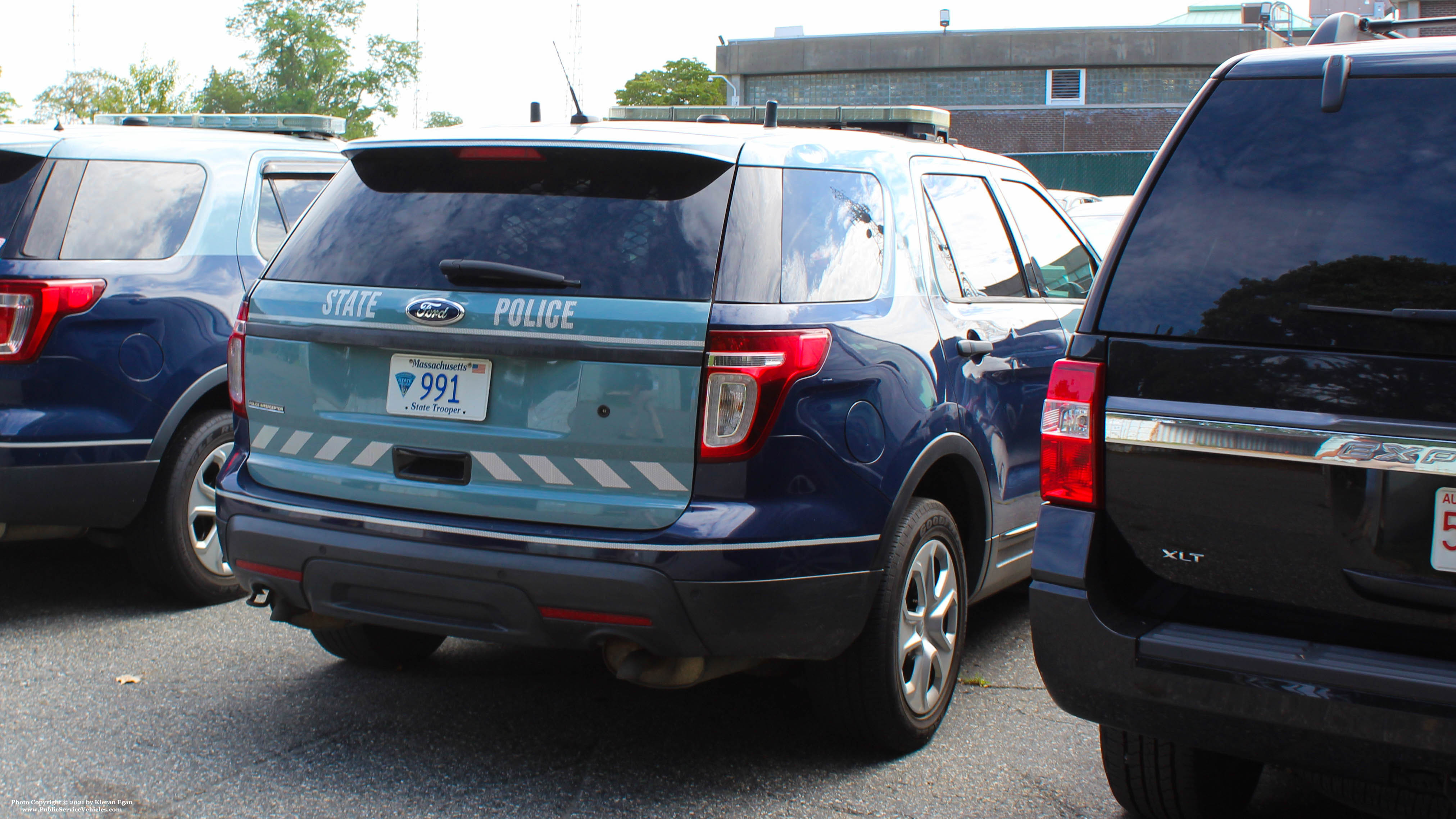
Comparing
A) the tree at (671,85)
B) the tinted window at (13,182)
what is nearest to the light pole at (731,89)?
the tree at (671,85)

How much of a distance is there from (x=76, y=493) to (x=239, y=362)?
5.04 feet

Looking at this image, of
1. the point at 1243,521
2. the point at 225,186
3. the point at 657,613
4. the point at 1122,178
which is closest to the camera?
the point at 1243,521

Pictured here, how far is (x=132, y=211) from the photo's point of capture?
203 inches

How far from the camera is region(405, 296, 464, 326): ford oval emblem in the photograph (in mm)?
3354

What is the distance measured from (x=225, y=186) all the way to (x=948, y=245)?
3.16m

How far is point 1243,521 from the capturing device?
2570 mm

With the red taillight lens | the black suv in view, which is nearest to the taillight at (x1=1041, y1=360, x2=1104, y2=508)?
the black suv

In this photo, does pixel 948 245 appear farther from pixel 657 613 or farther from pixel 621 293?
pixel 657 613

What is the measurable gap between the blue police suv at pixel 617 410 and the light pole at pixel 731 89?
21.3 metres

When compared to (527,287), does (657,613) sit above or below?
below

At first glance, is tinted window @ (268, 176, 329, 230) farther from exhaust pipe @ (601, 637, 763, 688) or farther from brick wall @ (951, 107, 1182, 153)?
brick wall @ (951, 107, 1182, 153)

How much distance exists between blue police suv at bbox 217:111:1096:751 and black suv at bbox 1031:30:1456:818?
73 centimetres

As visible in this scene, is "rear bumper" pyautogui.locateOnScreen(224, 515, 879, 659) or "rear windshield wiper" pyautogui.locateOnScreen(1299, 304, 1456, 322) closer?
"rear windshield wiper" pyautogui.locateOnScreen(1299, 304, 1456, 322)

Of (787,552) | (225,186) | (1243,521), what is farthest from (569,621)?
(225,186)
